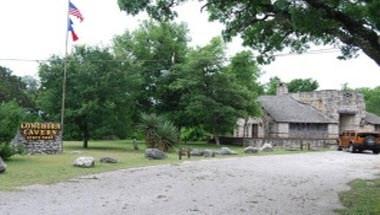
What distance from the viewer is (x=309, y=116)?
183ft

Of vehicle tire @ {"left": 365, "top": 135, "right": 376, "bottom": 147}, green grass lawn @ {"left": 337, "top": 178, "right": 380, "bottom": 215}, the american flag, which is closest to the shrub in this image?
the american flag

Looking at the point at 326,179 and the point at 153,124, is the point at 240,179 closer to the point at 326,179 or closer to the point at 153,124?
the point at 326,179

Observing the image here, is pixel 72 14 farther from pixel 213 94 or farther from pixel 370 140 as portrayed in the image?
pixel 370 140

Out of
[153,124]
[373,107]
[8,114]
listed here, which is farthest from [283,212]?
[373,107]

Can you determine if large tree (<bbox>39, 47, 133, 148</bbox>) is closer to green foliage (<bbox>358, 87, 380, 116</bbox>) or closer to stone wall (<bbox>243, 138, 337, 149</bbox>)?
stone wall (<bbox>243, 138, 337, 149</bbox>)

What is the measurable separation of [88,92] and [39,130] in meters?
7.26

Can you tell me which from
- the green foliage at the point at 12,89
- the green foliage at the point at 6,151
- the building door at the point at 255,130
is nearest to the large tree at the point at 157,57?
the building door at the point at 255,130

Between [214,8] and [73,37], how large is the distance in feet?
A: 59.6

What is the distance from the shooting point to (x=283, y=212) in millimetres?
11141

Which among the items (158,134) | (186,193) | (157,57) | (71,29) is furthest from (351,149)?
(186,193)

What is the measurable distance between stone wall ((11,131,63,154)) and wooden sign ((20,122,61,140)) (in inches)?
7.4

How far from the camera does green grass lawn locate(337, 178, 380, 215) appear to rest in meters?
11.2

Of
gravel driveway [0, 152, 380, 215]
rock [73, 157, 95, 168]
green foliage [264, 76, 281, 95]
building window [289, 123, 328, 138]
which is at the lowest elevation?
gravel driveway [0, 152, 380, 215]

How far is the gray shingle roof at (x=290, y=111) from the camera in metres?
54.6
